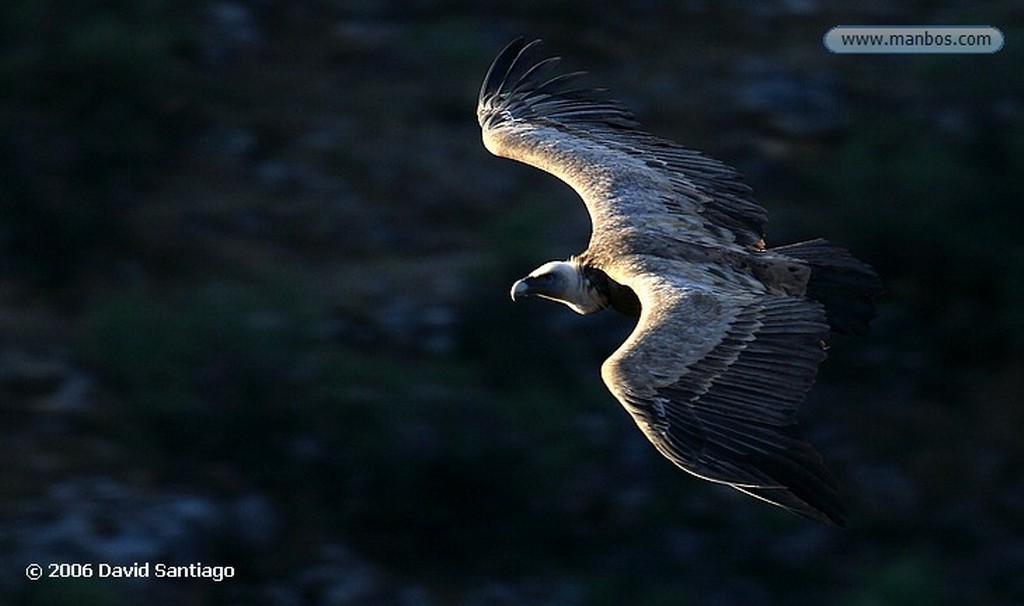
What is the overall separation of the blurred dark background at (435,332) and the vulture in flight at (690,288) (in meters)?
5.30

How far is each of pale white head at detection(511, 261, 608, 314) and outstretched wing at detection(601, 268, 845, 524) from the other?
953 millimetres

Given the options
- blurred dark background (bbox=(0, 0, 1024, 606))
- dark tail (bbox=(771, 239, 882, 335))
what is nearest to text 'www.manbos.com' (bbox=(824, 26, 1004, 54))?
blurred dark background (bbox=(0, 0, 1024, 606))

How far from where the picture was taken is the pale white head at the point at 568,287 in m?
11.1

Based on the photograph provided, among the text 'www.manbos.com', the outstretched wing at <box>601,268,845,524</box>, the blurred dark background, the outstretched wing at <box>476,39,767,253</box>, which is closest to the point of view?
the outstretched wing at <box>601,268,845,524</box>

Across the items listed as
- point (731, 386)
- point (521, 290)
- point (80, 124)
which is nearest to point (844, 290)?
point (731, 386)

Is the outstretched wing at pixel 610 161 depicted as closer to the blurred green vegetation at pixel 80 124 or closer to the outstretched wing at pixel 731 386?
the outstretched wing at pixel 731 386

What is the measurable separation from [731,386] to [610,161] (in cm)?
263

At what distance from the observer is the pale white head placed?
438 inches

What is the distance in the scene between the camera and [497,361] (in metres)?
18.4

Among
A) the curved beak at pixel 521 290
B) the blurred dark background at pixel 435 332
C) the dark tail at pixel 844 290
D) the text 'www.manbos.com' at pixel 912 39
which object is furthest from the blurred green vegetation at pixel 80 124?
the dark tail at pixel 844 290

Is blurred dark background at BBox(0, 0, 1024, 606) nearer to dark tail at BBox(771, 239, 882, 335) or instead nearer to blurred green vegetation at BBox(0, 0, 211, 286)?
blurred green vegetation at BBox(0, 0, 211, 286)

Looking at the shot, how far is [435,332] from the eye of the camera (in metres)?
18.3

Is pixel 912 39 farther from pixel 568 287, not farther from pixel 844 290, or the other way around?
pixel 844 290

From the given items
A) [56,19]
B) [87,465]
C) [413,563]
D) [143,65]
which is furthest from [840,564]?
[56,19]
